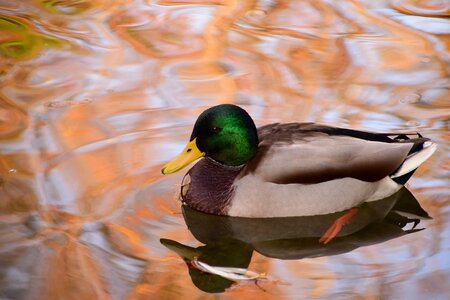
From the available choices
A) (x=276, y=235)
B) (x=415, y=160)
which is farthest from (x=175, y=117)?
(x=415, y=160)

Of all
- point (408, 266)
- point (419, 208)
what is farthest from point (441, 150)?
point (408, 266)

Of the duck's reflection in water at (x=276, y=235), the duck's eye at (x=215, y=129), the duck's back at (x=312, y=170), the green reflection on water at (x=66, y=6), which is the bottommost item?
the duck's reflection in water at (x=276, y=235)

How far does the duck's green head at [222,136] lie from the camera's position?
5.36 meters

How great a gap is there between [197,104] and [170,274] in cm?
246

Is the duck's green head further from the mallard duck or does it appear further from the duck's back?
the duck's back

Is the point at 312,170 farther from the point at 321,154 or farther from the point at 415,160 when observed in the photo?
the point at 415,160

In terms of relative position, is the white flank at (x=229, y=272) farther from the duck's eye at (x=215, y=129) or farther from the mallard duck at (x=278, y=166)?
the duck's eye at (x=215, y=129)

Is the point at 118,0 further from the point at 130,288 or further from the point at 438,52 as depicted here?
the point at 130,288

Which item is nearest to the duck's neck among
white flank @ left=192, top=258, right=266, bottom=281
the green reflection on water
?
white flank @ left=192, top=258, right=266, bottom=281

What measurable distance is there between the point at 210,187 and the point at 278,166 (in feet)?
1.55

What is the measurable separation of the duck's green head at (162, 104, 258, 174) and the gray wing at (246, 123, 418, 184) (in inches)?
4.3

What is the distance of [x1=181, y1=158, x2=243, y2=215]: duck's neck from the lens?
5.44m

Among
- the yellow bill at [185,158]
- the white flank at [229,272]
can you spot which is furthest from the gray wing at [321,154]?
the white flank at [229,272]

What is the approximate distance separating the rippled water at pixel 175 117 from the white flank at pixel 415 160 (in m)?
0.18
